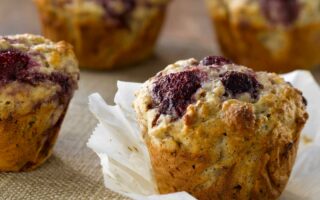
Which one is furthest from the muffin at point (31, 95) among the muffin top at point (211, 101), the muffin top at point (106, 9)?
the muffin top at point (106, 9)

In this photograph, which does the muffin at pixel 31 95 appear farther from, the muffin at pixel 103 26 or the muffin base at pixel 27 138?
the muffin at pixel 103 26

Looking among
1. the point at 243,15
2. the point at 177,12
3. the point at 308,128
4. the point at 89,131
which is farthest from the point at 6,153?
the point at 177,12

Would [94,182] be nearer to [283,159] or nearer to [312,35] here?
[283,159]

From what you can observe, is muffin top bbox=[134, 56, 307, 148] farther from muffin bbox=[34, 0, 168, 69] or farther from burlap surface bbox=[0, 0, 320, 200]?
muffin bbox=[34, 0, 168, 69]

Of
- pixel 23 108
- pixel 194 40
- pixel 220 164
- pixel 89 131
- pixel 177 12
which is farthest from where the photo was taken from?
pixel 177 12

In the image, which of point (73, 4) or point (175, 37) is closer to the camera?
point (73, 4)
